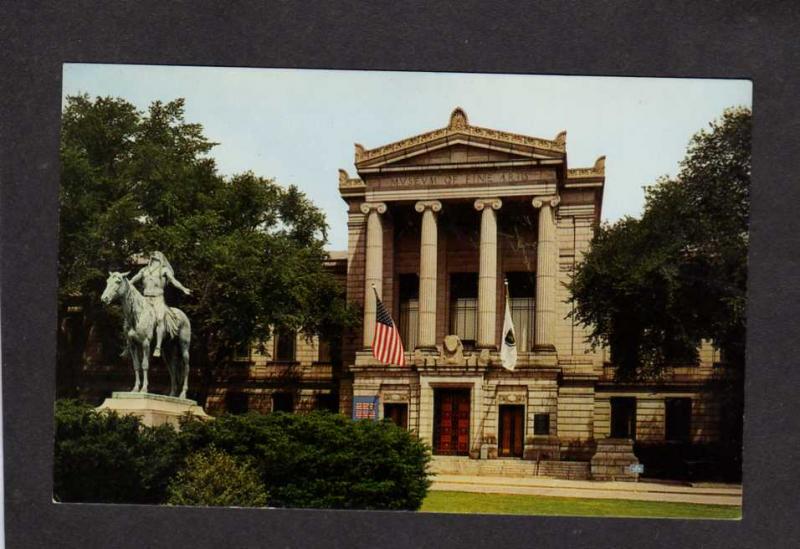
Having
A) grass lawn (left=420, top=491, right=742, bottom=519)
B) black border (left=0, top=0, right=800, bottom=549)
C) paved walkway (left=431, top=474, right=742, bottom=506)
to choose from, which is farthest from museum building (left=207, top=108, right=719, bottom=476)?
black border (left=0, top=0, right=800, bottom=549)

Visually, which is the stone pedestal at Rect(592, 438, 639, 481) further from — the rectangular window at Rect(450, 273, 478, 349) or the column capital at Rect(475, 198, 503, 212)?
the column capital at Rect(475, 198, 503, 212)

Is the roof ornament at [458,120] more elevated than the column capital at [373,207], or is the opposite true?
the roof ornament at [458,120]

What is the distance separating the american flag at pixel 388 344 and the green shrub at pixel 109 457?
3.99 meters

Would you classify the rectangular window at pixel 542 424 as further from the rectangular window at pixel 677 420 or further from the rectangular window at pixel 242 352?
the rectangular window at pixel 242 352

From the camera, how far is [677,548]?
21.5 meters


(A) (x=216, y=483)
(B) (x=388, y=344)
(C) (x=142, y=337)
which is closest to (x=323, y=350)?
(B) (x=388, y=344)

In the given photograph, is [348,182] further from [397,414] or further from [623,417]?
[623,417]

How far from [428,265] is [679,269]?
4850 millimetres

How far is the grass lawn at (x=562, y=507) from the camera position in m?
22.2

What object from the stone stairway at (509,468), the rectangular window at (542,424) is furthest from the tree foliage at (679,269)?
the stone stairway at (509,468)

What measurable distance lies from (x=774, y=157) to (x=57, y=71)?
1173 cm

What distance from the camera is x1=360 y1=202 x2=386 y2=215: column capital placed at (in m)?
25.5

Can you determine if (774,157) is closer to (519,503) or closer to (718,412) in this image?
(718,412)

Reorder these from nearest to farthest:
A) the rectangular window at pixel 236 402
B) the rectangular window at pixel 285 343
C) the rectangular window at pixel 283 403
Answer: the rectangular window at pixel 236 402 → the rectangular window at pixel 283 403 → the rectangular window at pixel 285 343
